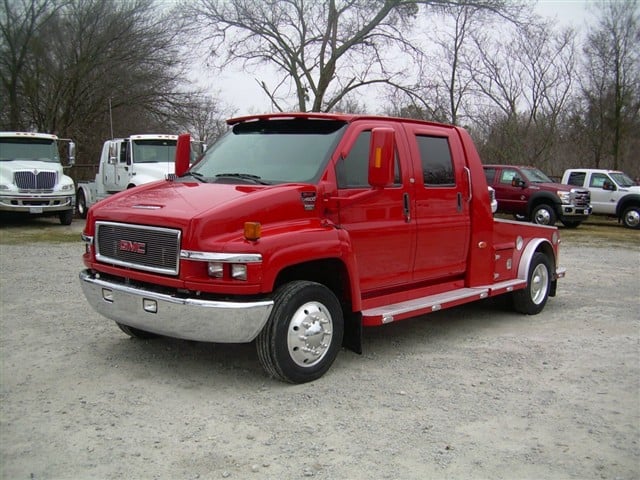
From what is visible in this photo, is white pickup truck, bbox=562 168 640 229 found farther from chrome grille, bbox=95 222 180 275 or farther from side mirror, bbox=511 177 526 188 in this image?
chrome grille, bbox=95 222 180 275

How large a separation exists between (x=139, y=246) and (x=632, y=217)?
19238mm

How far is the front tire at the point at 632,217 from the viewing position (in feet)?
66.6

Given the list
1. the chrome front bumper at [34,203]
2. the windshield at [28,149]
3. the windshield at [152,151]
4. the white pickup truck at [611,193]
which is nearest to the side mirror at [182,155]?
the windshield at [152,151]

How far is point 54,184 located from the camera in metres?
17.0

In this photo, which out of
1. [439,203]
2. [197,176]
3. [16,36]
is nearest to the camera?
[197,176]

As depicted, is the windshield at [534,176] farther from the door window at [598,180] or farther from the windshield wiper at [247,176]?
the windshield wiper at [247,176]

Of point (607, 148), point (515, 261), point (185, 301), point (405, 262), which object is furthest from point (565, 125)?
point (185, 301)

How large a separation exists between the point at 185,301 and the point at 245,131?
207 cm

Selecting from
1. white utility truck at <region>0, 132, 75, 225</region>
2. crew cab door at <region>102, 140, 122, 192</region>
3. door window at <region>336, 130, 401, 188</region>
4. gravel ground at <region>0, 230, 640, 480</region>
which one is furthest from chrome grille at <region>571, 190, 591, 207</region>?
door window at <region>336, 130, 401, 188</region>

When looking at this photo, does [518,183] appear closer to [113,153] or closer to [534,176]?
[534,176]

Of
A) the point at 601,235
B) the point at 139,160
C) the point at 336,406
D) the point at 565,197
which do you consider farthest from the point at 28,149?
the point at 601,235

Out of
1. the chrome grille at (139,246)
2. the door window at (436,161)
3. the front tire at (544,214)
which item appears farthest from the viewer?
the front tire at (544,214)

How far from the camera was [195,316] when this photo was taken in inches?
178

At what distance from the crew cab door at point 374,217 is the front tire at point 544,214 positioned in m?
14.7
